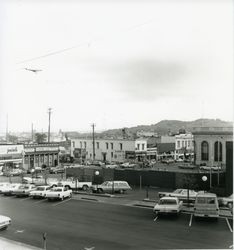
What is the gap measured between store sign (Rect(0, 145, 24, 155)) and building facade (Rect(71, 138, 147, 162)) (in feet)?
56.2

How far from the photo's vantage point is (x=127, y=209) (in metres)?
21.3

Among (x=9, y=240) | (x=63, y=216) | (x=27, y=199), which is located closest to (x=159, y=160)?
(x=27, y=199)

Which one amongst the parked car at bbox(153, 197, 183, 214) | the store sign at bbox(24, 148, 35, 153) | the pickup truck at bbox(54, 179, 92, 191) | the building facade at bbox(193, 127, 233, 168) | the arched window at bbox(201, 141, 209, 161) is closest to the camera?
the parked car at bbox(153, 197, 183, 214)

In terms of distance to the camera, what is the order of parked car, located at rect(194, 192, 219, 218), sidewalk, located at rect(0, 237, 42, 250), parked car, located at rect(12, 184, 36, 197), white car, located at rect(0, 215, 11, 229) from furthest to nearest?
parked car, located at rect(12, 184, 36, 197)
parked car, located at rect(194, 192, 219, 218)
white car, located at rect(0, 215, 11, 229)
sidewalk, located at rect(0, 237, 42, 250)

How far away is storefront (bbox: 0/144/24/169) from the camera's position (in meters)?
44.5

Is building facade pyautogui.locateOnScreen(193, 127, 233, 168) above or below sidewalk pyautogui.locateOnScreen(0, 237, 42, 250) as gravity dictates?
above

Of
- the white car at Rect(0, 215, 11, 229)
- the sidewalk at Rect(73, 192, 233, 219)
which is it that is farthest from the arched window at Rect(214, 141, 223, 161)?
the white car at Rect(0, 215, 11, 229)

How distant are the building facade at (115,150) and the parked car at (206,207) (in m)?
45.2

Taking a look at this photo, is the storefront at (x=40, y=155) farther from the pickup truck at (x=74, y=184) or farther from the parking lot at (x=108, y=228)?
the parking lot at (x=108, y=228)

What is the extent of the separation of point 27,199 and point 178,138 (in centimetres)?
5412

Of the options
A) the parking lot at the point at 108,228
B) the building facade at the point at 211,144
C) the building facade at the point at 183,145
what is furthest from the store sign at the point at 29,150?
the building facade at the point at 183,145

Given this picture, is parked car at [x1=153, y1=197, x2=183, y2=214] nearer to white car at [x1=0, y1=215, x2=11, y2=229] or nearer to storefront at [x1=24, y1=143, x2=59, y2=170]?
white car at [x1=0, y1=215, x2=11, y2=229]

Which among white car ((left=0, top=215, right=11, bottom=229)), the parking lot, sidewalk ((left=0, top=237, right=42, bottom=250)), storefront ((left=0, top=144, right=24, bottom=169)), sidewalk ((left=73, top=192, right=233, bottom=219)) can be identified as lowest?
sidewalk ((left=73, top=192, right=233, bottom=219))

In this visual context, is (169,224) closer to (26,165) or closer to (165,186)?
(165,186)
